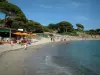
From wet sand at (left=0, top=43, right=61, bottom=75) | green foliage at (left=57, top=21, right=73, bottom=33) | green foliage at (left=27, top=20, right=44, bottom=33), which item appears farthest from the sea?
green foliage at (left=57, top=21, right=73, bottom=33)

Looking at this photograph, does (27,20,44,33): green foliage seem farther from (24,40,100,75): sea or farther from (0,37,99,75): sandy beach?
(0,37,99,75): sandy beach

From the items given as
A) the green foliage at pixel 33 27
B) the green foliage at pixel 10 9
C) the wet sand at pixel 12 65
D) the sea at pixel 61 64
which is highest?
the green foliage at pixel 10 9

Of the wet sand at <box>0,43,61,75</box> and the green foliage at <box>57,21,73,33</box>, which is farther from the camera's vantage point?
the green foliage at <box>57,21,73,33</box>

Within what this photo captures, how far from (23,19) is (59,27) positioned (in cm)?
7109

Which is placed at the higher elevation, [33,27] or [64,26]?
[64,26]

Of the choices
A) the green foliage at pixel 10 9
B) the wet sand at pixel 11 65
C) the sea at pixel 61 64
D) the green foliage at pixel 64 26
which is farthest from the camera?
the green foliage at pixel 64 26

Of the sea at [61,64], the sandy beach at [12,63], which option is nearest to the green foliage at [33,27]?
the sea at [61,64]

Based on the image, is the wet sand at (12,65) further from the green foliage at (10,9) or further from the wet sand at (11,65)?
the green foliage at (10,9)

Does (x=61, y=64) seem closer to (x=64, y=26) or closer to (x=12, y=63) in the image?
(x=12, y=63)

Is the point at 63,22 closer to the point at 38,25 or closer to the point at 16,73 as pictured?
the point at 38,25

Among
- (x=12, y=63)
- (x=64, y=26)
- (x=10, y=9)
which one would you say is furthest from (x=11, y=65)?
(x=64, y=26)

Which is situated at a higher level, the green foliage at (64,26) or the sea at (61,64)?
the green foliage at (64,26)

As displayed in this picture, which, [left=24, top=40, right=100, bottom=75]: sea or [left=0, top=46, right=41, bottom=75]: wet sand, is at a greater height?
[left=0, top=46, right=41, bottom=75]: wet sand

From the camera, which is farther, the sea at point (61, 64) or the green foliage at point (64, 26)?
the green foliage at point (64, 26)
